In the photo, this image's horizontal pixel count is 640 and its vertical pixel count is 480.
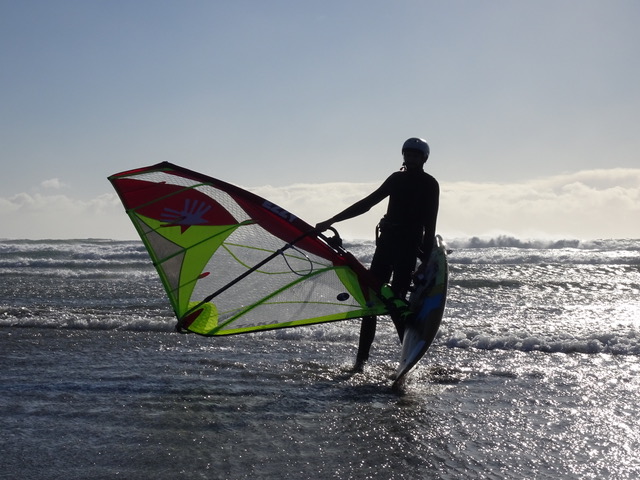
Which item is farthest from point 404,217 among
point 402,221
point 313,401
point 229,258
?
point 313,401

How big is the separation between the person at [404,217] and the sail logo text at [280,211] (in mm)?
216

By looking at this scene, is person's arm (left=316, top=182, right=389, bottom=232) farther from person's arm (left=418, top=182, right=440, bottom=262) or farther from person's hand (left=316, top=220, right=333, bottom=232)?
person's arm (left=418, top=182, right=440, bottom=262)

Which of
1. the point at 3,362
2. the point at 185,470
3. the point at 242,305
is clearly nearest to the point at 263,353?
the point at 242,305

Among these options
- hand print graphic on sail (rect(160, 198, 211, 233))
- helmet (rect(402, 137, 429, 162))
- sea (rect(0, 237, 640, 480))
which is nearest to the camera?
sea (rect(0, 237, 640, 480))

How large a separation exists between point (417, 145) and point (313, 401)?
198cm

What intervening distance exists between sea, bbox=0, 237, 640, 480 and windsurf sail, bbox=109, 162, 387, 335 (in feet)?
1.29

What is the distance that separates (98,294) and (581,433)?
7.65 m

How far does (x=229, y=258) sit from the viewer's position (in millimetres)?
5141

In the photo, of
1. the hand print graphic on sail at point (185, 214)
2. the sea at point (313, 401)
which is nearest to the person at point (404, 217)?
the sea at point (313, 401)

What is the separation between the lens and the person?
4859 millimetres

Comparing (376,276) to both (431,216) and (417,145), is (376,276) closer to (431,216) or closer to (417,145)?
(431,216)

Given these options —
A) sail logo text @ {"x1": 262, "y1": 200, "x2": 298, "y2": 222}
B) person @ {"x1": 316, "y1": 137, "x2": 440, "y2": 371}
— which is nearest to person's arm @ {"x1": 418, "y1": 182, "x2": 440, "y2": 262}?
person @ {"x1": 316, "y1": 137, "x2": 440, "y2": 371}

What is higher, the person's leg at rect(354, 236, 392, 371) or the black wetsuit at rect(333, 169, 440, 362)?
the black wetsuit at rect(333, 169, 440, 362)

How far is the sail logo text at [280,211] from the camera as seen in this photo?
4.98 meters
